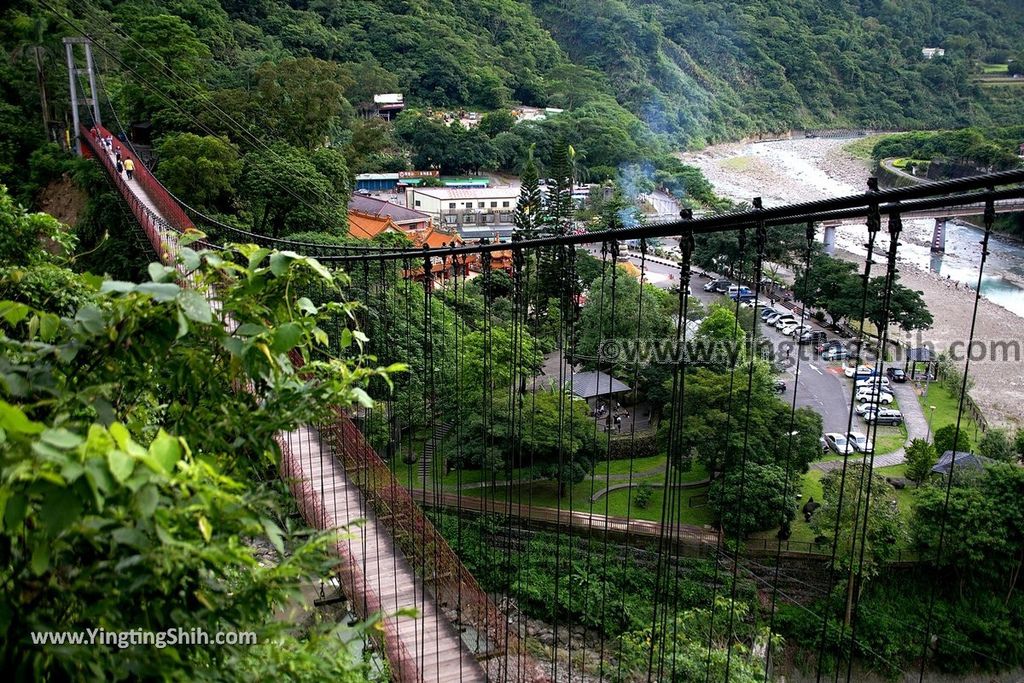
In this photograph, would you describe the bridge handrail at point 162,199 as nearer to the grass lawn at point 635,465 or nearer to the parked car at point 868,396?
the grass lawn at point 635,465

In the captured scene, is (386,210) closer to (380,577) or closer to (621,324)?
(621,324)

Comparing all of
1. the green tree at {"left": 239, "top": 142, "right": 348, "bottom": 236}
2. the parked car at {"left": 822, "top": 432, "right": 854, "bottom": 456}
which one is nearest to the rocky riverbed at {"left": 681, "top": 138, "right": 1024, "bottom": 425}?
the parked car at {"left": 822, "top": 432, "right": 854, "bottom": 456}

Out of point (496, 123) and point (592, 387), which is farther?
point (496, 123)

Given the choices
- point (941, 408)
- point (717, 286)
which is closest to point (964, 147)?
point (717, 286)

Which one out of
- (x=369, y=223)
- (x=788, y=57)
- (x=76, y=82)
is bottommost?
(x=369, y=223)

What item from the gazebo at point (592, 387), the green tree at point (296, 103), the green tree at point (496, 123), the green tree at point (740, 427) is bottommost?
the gazebo at point (592, 387)

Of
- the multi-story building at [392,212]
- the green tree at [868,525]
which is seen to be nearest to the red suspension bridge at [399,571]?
the green tree at [868,525]
